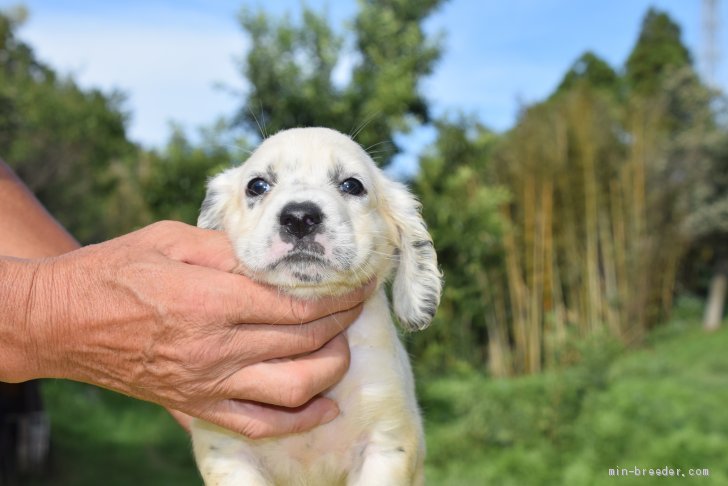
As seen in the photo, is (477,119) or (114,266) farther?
(477,119)

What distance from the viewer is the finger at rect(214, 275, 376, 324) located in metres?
2.02

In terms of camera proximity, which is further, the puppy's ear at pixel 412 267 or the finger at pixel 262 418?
the puppy's ear at pixel 412 267

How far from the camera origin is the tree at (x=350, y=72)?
881cm

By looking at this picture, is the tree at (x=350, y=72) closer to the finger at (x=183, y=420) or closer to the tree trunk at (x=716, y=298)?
the finger at (x=183, y=420)

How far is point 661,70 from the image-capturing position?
31.1m

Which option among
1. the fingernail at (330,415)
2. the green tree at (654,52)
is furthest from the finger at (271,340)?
the green tree at (654,52)

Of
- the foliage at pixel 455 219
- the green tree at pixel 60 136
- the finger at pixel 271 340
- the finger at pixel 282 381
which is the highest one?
the green tree at pixel 60 136

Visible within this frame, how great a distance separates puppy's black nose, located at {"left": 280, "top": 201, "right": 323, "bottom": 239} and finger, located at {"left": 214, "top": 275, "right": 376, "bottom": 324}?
17 centimetres

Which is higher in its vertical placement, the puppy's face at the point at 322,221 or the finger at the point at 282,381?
the puppy's face at the point at 322,221

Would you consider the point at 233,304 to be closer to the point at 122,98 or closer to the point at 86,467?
the point at 86,467

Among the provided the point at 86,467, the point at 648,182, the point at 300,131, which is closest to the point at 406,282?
the point at 300,131

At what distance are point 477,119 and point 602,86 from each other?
75.9 feet

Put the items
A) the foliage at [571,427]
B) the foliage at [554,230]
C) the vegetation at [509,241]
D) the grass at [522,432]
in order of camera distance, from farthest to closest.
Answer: the foliage at [554,230]
the vegetation at [509,241]
the grass at [522,432]
the foliage at [571,427]

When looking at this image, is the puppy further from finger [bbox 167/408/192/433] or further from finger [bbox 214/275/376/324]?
finger [bbox 167/408/192/433]
